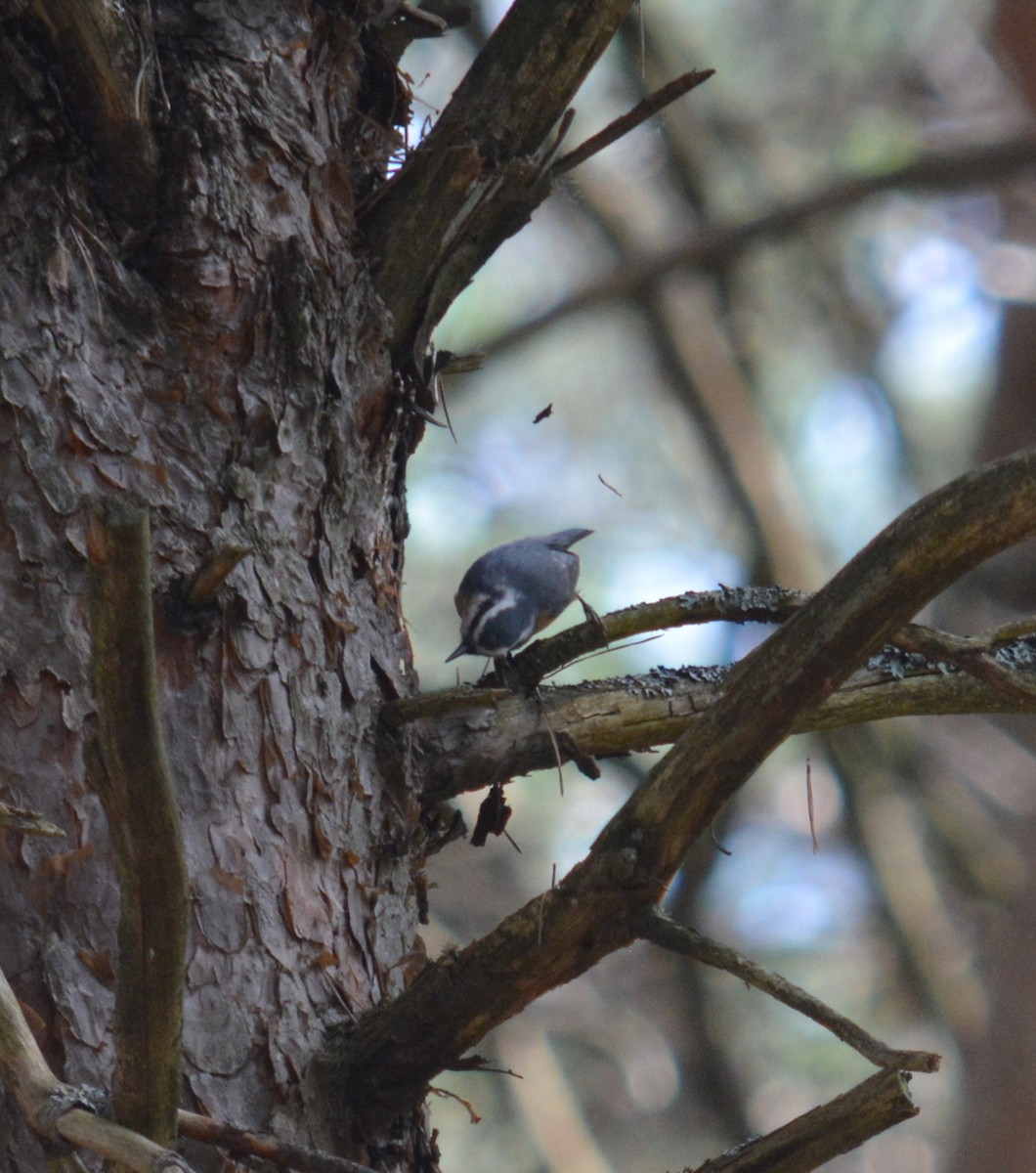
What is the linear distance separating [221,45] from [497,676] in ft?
2.85

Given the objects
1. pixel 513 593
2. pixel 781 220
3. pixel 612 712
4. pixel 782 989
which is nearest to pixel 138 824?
pixel 782 989

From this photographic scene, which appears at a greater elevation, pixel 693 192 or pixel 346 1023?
pixel 693 192

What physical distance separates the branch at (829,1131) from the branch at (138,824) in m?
0.50

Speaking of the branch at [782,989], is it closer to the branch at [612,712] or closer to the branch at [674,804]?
the branch at [674,804]

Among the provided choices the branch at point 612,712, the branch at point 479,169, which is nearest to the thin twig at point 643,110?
the branch at point 479,169

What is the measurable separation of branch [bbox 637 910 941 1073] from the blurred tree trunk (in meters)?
0.41

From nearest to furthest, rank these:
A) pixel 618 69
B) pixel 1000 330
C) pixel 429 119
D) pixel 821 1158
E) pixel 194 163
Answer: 1. pixel 821 1158
2. pixel 194 163
3. pixel 429 119
4. pixel 618 69
5. pixel 1000 330

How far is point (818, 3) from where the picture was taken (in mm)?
5820

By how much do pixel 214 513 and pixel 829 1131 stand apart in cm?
90

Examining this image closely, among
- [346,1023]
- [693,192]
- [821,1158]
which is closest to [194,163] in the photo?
[346,1023]

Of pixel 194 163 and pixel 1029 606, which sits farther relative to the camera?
pixel 1029 606

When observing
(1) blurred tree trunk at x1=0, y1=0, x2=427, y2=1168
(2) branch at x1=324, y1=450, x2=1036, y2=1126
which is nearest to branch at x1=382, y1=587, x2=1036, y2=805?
(1) blurred tree trunk at x1=0, y1=0, x2=427, y2=1168

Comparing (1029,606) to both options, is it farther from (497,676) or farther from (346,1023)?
(346,1023)

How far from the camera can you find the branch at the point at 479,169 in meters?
1.69
